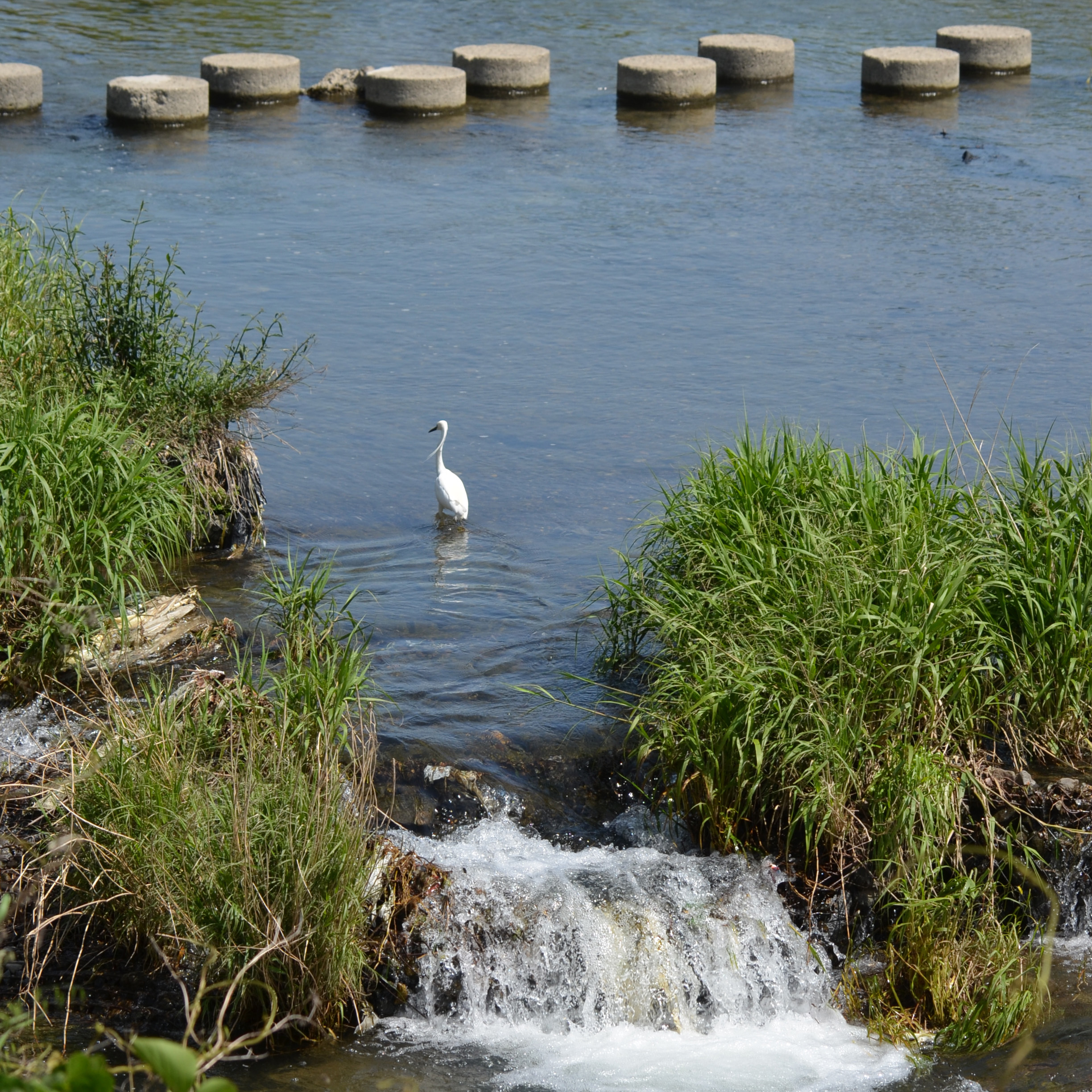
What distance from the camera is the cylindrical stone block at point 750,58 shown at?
1833cm

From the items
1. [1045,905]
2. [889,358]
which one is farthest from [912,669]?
[889,358]

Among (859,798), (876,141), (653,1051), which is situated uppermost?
(876,141)

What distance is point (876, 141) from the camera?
16109mm

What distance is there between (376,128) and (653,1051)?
45.6 ft

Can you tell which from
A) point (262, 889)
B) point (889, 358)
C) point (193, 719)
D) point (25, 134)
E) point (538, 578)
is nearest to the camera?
point (262, 889)

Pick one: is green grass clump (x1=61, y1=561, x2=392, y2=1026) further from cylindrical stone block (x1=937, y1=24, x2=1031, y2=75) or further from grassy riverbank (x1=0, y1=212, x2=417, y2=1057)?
cylindrical stone block (x1=937, y1=24, x2=1031, y2=75)

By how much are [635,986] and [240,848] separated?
4.88ft

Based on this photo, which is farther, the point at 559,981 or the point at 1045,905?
the point at 1045,905

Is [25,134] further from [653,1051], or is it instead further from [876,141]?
[653,1051]

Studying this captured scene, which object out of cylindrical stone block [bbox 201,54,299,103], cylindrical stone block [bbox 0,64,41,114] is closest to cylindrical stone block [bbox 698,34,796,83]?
cylindrical stone block [bbox 201,54,299,103]

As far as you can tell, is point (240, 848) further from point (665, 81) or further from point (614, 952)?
point (665, 81)

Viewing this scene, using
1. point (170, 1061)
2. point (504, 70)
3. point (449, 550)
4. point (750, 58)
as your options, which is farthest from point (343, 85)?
point (170, 1061)

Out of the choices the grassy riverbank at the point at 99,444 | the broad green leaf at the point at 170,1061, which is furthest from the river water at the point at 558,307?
the broad green leaf at the point at 170,1061

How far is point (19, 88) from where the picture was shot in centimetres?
1617
